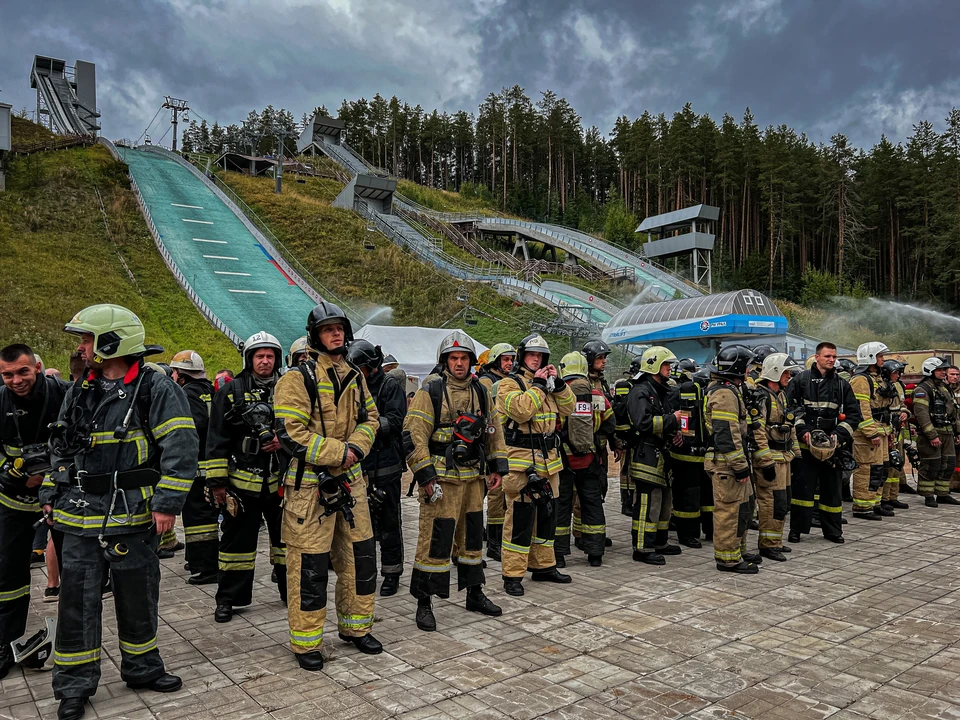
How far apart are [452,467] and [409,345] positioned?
40.0 ft

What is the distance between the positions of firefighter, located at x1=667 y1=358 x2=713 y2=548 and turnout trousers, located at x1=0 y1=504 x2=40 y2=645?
246 inches

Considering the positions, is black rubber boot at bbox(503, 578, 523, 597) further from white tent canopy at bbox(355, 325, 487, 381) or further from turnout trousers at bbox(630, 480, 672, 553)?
white tent canopy at bbox(355, 325, 487, 381)

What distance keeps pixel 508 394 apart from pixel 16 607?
13.5 feet

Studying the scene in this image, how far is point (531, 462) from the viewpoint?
6215 mm

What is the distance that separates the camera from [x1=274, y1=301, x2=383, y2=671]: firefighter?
14.7 ft

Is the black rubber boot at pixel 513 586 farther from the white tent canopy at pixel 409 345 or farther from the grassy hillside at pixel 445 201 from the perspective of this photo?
the grassy hillside at pixel 445 201

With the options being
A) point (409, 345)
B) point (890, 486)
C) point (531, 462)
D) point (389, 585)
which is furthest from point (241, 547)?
point (409, 345)

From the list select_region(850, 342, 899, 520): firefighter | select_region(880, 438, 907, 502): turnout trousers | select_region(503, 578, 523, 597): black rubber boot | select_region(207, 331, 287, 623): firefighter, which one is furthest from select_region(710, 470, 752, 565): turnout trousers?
select_region(880, 438, 907, 502): turnout trousers

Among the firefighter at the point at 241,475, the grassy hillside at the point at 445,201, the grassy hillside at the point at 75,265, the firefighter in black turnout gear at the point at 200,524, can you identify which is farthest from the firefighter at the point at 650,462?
the grassy hillside at the point at 445,201

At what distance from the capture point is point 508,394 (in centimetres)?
620

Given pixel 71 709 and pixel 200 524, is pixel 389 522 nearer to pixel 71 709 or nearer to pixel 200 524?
pixel 200 524

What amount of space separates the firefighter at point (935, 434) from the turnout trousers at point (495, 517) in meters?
7.59

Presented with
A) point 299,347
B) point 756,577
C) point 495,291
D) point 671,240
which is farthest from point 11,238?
point 671,240

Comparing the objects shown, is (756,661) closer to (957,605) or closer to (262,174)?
(957,605)
